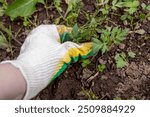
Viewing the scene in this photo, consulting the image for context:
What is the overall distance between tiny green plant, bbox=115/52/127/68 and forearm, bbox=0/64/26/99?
0.49 m

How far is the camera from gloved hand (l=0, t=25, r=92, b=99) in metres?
1.91

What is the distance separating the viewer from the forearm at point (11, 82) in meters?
1.79

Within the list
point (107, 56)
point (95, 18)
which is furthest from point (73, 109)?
point (95, 18)

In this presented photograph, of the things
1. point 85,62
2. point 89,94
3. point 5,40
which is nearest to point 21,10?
point 5,40

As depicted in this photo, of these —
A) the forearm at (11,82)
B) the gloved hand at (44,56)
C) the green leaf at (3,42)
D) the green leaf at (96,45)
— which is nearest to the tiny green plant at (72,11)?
the gloved hand at (44,56)

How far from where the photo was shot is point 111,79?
2.06m

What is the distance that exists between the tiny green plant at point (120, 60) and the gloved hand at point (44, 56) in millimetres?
143

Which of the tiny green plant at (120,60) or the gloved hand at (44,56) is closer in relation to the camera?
the gloved hand at (44,56)

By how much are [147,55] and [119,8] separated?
0.30m

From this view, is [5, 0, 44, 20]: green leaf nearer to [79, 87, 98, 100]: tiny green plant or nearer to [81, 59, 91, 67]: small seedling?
[81, 59, 91, 67]: small seedling

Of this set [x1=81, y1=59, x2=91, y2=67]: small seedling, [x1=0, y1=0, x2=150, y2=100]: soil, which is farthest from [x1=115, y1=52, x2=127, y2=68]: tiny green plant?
[x1=81, y1=59, x2=91, y2=67]: small seedling

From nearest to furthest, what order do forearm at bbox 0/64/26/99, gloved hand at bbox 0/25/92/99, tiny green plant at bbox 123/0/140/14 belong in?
forearm at bbox 0/64/26/99 → gloved hand at bbox 0/25/92/99 → tiny green plant at bbox 123/0/140/14

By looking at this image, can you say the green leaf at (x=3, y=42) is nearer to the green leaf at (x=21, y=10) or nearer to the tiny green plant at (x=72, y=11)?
the green leaf at (x=21, y=10)

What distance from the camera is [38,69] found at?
194cm
